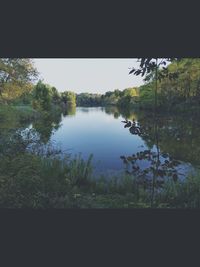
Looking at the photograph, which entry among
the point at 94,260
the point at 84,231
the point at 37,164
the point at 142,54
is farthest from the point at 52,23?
the point at 37,164

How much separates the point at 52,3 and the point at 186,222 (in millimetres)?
1529

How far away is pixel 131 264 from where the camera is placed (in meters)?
1.77

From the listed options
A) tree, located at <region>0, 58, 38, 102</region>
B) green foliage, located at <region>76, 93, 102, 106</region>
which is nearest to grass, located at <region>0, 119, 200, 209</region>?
tree, located at <region>0, 58, 38, 102</region>

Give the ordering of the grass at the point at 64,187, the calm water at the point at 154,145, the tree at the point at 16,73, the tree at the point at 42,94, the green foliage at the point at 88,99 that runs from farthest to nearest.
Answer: the green foliage at the point at 88,99
the tree at the point at 42,94
the tree at the point at 16,73
the grass at the point at 64,187
the calm water at the point at 154,145

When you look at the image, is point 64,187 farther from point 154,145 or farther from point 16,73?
point 16,73

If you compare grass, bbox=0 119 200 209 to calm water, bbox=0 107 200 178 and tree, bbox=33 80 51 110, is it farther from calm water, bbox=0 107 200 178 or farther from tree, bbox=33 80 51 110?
tree, bbox=33 80 51 110

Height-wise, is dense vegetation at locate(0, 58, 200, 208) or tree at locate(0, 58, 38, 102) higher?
tree at locate(0, 58, 38, 102)

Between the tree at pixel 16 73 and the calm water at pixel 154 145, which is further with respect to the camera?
the tree at pixel 16 73

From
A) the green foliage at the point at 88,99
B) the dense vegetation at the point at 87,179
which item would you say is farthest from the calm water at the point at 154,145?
the green foliage at the point at 88,99

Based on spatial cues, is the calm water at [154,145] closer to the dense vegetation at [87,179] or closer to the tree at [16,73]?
the dense vegetation at [87,179]

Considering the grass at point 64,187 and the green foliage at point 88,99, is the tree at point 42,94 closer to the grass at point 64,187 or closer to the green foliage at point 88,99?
the grass at point 64,187

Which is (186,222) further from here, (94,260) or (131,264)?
(94,260)

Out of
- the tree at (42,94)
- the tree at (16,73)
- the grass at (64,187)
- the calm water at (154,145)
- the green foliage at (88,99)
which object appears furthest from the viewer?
the green foliage at (88,99)

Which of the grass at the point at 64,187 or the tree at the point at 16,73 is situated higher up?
the tree at the point at 16,73
